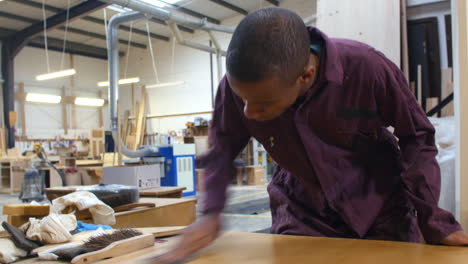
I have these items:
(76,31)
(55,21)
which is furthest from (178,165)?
(76,31)

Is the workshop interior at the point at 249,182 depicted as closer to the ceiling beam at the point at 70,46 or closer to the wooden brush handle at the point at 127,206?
the wooden brush handle at the point at 127,206

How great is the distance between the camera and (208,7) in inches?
414

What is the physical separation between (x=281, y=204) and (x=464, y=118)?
0.97 metres

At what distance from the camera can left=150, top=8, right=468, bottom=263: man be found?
2.64ft

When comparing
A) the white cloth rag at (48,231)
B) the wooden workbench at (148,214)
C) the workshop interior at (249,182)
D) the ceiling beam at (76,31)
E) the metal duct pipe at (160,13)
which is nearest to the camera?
the workshop interior at (249,182)

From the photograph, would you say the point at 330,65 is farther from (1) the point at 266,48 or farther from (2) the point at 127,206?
(2) the point at 127,206

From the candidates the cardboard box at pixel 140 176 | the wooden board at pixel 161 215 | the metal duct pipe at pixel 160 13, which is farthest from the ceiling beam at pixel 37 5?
the wooden board at pixel 161 215

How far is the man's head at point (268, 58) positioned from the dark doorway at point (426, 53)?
2.51 meters

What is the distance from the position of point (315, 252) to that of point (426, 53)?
8.52ft

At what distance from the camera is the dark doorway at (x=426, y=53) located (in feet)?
9.59

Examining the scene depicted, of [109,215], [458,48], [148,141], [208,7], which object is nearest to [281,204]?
[109,215]

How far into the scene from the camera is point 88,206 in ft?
5.70

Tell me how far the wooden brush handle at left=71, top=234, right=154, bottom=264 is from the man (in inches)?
10.2

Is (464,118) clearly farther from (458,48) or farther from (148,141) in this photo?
(148,141)
